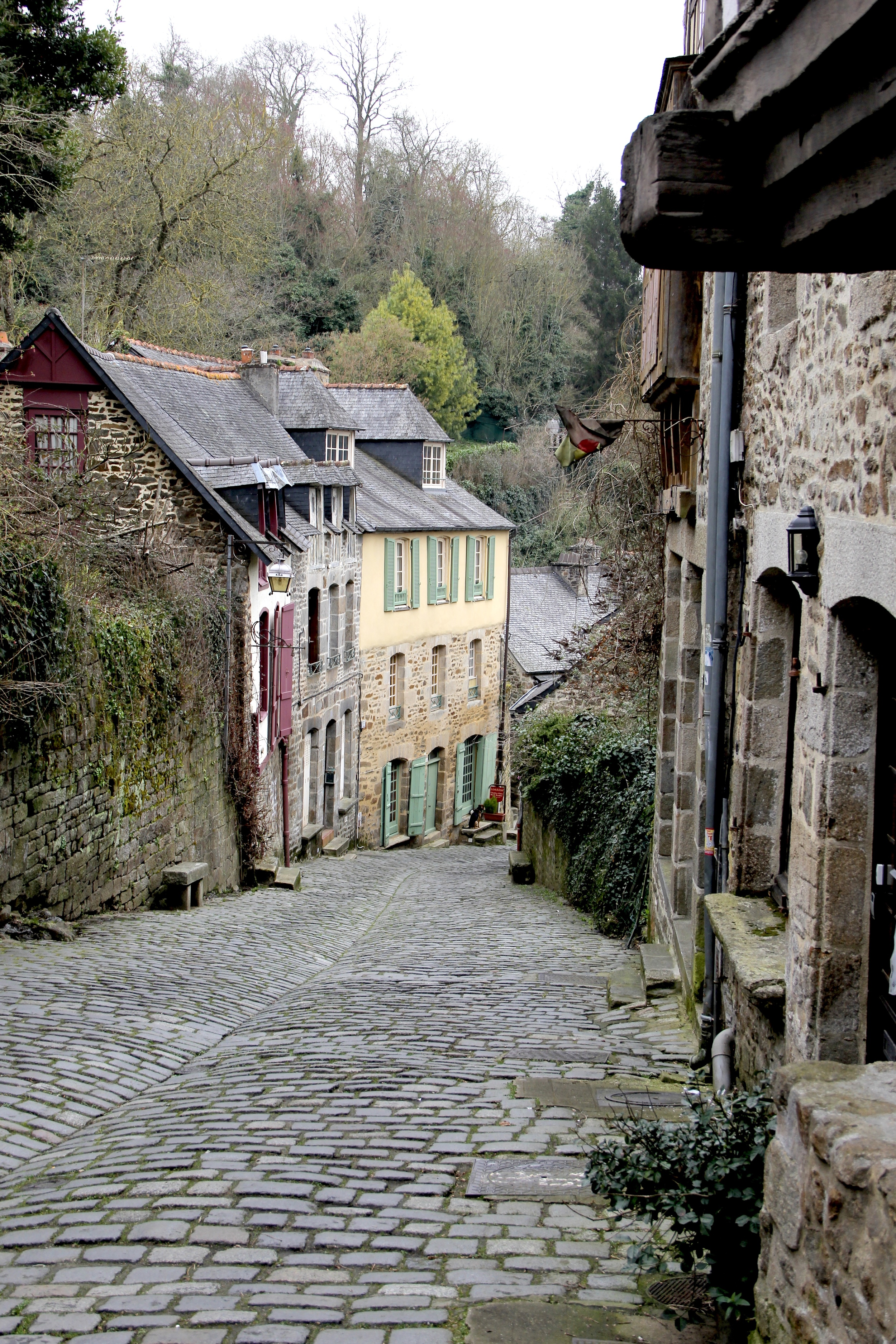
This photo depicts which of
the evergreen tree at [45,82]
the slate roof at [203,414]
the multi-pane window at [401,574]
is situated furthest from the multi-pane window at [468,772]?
the evergreen tree at [45,82]

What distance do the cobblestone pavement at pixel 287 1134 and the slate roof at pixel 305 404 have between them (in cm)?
1406

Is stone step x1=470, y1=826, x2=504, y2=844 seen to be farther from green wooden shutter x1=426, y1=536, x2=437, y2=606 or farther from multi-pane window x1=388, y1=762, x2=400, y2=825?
green wooden shutter x1=426, y1=536, x2=437, y2=606

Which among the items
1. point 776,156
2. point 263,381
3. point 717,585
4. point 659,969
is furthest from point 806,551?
point 263,381

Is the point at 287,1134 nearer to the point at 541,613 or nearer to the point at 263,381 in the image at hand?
the point at 263,381

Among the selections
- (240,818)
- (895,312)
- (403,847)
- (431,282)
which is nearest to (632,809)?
(240,818)

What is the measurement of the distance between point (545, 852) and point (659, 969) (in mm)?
8638

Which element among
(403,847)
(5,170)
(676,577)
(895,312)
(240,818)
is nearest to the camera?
(895,312)

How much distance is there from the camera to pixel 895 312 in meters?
3.40

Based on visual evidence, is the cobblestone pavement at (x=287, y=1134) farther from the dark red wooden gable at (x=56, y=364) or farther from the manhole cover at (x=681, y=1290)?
the dark red wooden gable at (x=56, y=364)

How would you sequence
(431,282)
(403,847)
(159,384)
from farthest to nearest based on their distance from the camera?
1. (431,282)
2. (403,847)
3. (159,384)

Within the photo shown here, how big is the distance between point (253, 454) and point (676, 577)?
11253 millimetres

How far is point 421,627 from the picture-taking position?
27.8m

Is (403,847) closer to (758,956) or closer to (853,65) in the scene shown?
(758,956)

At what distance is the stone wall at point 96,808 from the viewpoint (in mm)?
10070
